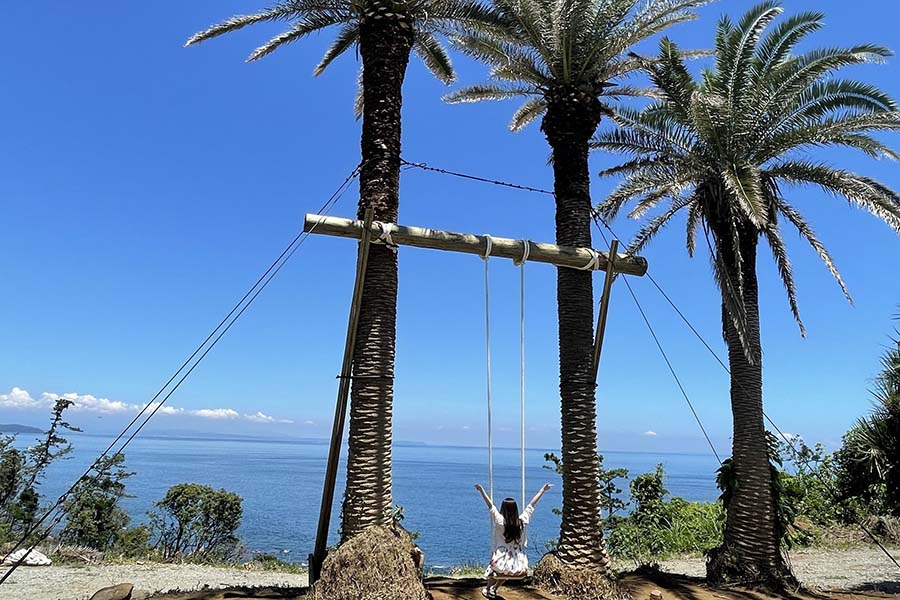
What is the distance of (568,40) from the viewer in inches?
350

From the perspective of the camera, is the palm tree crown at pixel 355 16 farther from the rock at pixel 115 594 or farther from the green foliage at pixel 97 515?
the green foliage at pixel 97 515

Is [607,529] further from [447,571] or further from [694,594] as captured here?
[694,594]

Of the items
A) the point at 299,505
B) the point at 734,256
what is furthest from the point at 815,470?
the point at 299,505

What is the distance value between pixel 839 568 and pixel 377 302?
11.4m

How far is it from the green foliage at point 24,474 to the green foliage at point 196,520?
4100 millimetres

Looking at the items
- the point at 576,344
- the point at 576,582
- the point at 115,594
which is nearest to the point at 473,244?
the point at 576,344

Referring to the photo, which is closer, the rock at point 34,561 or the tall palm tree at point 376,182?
the tall palm tree at point 376,182

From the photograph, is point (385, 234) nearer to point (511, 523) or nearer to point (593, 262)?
point (593, 262)

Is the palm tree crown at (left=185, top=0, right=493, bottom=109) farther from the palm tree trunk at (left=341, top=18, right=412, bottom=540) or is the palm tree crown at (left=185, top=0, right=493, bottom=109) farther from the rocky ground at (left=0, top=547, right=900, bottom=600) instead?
the rocky ground at (left=0, top=547, right=900, bottom=600)

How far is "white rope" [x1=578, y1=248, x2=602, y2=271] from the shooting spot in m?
8.46

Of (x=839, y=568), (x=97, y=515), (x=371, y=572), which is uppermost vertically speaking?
(x=371, y=572)

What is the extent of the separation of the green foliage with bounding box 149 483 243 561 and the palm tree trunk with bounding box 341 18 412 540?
15801mm

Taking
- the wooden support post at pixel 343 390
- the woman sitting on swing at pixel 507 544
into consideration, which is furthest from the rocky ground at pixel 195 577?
the woman sitting on swing at pixel 507 544

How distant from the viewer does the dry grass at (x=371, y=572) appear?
20.9 feet
